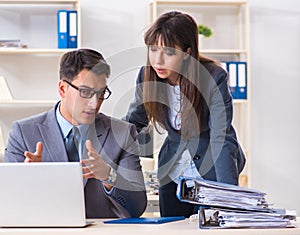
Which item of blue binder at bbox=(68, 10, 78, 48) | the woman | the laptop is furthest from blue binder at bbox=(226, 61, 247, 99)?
the laptop

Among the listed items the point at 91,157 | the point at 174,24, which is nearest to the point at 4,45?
the point at 174,24

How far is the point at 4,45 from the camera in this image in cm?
479

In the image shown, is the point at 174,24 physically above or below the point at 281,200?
above

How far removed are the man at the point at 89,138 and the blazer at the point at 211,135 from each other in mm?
250

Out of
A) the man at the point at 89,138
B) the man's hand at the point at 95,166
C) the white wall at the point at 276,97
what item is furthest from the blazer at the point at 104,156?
the white wall at the point at 276,97

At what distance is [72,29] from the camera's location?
4.80 meters

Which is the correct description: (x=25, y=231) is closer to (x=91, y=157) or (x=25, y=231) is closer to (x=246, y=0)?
(x=91, y=157)

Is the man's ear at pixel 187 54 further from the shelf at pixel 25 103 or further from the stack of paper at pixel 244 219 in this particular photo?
the shelf at pixel 25 103

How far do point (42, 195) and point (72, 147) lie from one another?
0.54m

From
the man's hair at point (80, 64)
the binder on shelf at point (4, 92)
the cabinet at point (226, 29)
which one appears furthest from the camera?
the cabinet at point (226, 29)

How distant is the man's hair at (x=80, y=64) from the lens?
7.89ft

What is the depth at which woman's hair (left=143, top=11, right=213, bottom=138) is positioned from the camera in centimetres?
246

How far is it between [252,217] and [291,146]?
140 inches

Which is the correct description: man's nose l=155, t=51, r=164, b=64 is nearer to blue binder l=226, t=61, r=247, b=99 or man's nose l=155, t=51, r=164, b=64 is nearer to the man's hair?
the man's hair
